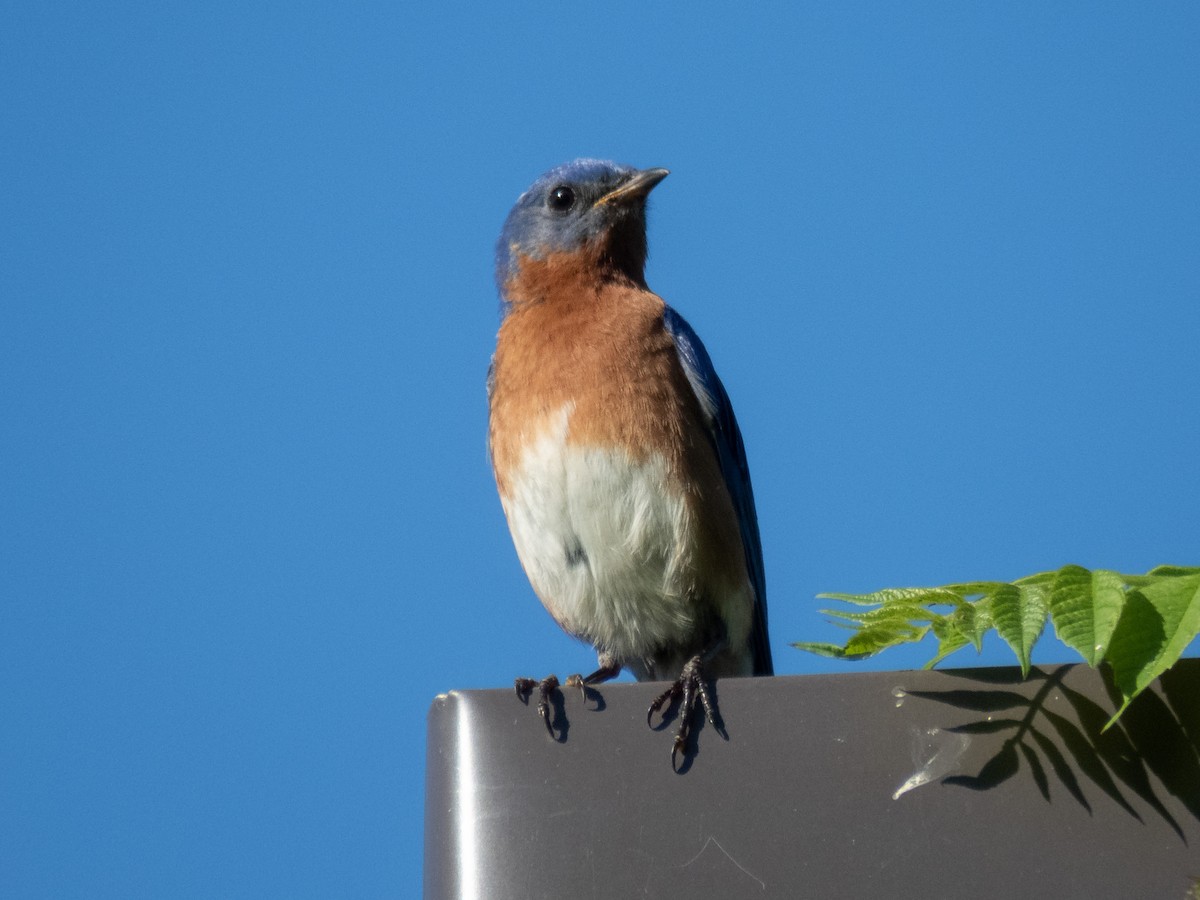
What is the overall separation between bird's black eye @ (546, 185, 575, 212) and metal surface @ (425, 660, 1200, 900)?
4.54m

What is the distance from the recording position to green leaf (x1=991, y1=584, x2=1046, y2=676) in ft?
9.18

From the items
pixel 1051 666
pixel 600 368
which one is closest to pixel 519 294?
pixel 600 368

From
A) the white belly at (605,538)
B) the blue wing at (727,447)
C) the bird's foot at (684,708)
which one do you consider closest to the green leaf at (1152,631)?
the bird's foot at (684,708)

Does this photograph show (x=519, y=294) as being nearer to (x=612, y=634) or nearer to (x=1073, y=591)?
(x=612, y=634)

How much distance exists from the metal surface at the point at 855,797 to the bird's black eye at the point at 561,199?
14.9 feet

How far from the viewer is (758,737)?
3.03 m

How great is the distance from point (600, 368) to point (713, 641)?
1167 mm

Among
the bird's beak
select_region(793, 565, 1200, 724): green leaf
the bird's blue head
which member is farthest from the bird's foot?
the bird's beak

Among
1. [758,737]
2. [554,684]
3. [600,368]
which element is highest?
[600,368]

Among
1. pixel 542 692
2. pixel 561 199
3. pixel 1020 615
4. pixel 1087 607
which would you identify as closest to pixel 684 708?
pixel 542 692

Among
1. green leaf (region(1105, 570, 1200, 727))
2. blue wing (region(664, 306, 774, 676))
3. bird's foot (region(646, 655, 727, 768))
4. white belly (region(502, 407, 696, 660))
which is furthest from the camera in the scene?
blue wing (region(664, 306, 774, 676))

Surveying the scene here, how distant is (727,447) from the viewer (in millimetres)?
6375

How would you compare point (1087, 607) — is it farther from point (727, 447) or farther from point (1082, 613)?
point (727, 447)

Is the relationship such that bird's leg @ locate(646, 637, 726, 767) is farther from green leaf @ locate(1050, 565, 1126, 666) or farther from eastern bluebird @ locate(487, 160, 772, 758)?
eastern bluebird @ locate(487, 160, 772, 758)
